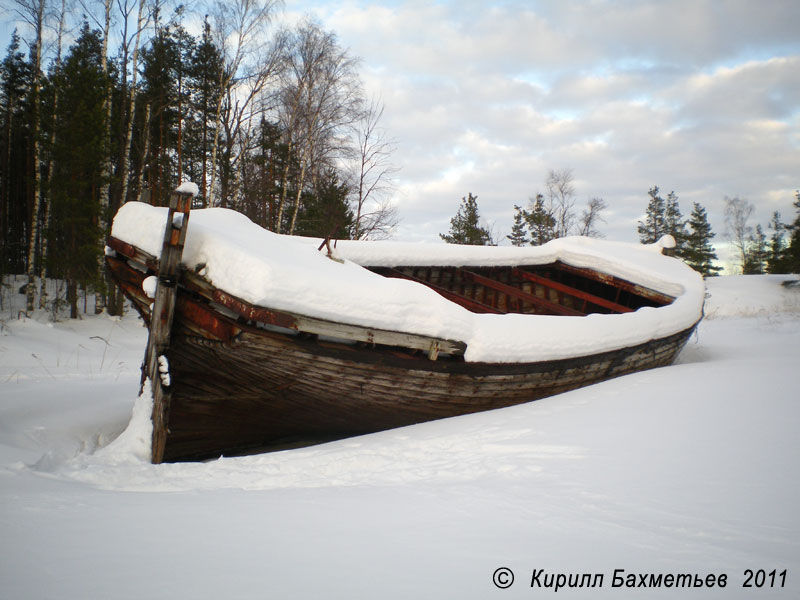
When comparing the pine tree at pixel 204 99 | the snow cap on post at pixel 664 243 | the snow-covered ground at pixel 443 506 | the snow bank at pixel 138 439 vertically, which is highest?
the pine tree at pixel 204 99

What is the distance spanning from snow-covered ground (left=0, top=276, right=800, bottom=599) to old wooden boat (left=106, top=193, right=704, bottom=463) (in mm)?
333

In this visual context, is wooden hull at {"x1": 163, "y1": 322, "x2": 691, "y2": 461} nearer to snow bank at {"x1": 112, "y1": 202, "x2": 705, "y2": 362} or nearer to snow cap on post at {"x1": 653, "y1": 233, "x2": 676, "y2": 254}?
snow bank at {"x1": 112, "y1": 202, "x2": 705, "y2": 362}

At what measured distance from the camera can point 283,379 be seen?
296cm

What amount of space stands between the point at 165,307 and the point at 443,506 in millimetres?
2071

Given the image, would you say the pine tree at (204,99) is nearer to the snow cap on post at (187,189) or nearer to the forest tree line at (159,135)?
the forest tree line at (159,135)

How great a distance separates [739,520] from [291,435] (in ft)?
9.56

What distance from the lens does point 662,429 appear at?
2.61 metres

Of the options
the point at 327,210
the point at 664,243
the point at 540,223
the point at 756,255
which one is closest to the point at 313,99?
the point at 327,210

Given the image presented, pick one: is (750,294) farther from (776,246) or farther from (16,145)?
(16,145)

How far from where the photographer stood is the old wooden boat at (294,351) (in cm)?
267

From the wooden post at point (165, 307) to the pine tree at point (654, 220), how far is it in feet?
130

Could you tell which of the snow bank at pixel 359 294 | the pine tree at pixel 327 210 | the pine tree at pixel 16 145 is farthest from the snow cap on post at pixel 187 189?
the pine tree at pixel 16 145

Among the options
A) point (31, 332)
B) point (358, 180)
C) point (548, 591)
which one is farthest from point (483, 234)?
point (548, 591)

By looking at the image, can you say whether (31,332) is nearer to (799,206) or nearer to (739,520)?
(739,520)
